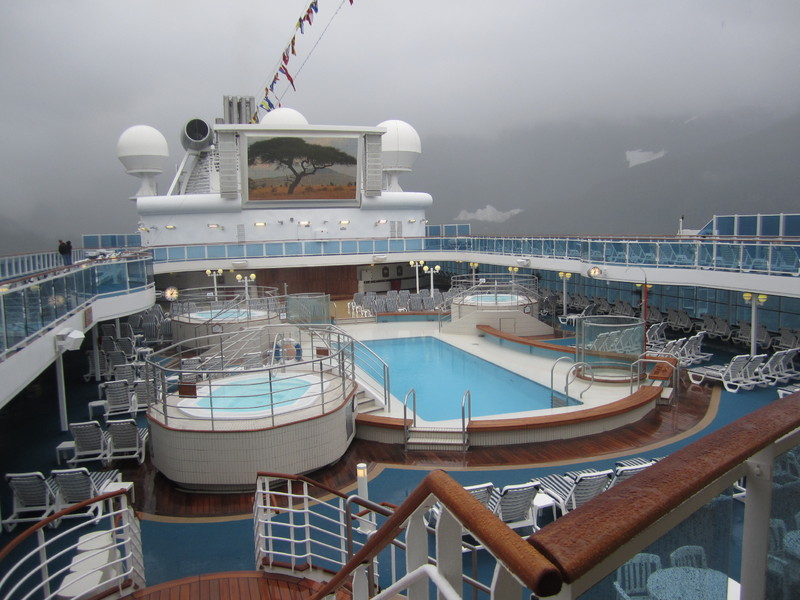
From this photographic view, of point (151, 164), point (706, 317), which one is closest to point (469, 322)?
point (706, 317)

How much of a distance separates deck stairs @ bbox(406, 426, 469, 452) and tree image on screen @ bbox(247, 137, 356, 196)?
16743mm

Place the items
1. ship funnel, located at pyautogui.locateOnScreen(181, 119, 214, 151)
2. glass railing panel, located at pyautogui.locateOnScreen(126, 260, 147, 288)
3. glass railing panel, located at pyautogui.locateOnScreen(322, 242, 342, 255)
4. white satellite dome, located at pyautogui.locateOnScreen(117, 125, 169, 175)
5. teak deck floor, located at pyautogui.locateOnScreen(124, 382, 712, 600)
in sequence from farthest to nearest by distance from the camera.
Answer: ship funnel, located at pyautogui.locateOnScreen(181, 119, 214, 151) → white satellite dome, located at pyautogui.locateOnScreen(117, 125, 169, 175) → glass railing panel, located at pyautogui.locateOnScreen(322, 242, 342, 255) → glass railing panel, located at pyautogui.locateOnScreen(126, 260, 147, 288) → teak deck floor, located at pyautogui.locateOnScreen(124, 382, 712, 600)

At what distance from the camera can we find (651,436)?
8070 mm

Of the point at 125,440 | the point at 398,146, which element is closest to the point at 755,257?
the point at 125,440

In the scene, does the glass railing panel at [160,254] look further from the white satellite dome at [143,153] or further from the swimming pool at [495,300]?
the swimming pool at [495,300]

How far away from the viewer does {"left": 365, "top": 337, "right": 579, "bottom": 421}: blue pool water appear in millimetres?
10055

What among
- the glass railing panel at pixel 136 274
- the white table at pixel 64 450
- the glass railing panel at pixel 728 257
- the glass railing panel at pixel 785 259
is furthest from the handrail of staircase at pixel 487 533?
the glass railing panel at pixel 136 274

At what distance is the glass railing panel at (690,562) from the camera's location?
89cm

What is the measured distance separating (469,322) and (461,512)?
14870mm

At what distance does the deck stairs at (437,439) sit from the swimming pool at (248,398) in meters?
1.43

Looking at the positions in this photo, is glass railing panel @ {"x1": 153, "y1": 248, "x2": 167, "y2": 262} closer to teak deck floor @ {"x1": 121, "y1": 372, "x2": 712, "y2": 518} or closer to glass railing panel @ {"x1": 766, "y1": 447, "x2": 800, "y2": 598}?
teak deck floor @ {"x1": 121, "y1": 372, "x2": 712, "y2": 518}

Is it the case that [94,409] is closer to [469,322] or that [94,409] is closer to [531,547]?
[469,322]

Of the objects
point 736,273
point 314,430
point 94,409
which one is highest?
point 736,273

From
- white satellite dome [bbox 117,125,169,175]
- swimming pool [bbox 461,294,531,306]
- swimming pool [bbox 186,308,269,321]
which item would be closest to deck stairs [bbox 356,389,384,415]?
swimming pool [bbox 186,308,269,321]
